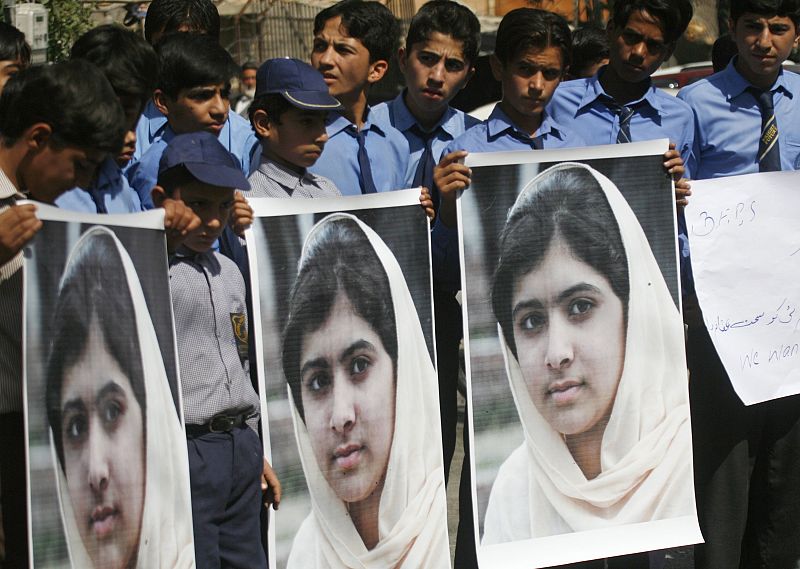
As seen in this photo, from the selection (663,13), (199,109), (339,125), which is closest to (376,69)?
(339,125)

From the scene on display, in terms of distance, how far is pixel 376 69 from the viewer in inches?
204

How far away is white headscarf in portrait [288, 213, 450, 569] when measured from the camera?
12.4 feet

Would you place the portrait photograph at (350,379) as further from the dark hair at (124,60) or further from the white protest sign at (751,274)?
the white protest sign at (751,274)

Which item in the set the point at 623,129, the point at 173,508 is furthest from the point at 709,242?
the point at 173,508

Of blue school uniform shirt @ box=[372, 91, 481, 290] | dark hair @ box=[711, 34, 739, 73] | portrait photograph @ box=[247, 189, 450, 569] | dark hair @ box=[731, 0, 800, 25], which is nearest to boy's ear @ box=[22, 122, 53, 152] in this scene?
portrait photograph @ box=[247, 189, 450, 569]

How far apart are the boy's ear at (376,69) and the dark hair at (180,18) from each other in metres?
0.64

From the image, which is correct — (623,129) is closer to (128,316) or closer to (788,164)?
(788,164)

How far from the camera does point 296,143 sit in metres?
4.04

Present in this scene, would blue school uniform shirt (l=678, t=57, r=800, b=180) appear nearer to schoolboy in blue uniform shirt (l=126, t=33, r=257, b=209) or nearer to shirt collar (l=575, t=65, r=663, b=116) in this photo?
shirt collar (l=575, t=65, r=663, b=116)

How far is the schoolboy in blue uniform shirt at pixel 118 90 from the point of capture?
3629 mm

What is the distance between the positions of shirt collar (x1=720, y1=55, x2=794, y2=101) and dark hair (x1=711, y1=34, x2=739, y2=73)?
105 centimetres

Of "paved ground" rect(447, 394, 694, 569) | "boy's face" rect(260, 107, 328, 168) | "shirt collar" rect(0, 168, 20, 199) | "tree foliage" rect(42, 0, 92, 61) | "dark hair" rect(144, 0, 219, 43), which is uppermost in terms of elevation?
"tree foliage" rect(42, 0, 92, 61)

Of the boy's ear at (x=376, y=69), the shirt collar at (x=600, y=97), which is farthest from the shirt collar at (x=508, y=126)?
the boy's ear at (x=376, y=69)

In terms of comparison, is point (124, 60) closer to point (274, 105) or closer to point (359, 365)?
point (274, 105)
